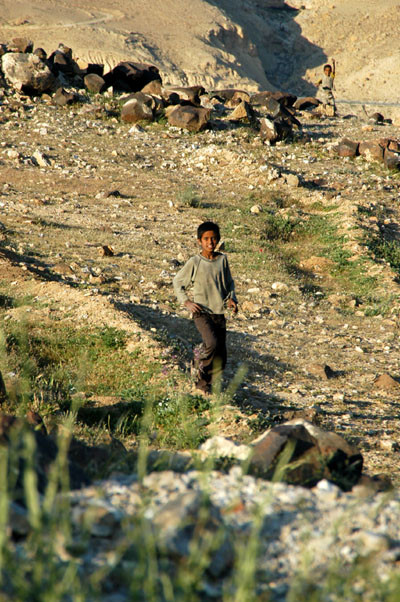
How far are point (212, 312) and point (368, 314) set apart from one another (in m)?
3.97

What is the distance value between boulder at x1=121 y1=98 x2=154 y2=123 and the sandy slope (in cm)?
1355

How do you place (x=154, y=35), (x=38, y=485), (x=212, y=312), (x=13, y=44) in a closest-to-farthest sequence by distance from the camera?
(x=38, y=485), (x=212, y=312), (x=13, y=44), (x=154, y=35)

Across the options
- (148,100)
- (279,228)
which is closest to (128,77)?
(148,100)

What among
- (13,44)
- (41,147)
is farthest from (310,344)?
(13,44)

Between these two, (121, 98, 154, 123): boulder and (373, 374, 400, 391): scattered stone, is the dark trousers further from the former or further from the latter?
(121, 98, 154, 123): boulder

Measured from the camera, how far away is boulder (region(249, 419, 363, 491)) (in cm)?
290

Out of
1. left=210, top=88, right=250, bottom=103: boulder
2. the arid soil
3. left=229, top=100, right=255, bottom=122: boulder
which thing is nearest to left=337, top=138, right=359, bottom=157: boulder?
the arid soil

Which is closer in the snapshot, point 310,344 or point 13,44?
point 310,344

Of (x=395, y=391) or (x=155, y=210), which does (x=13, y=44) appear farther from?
(x=395, y=391)

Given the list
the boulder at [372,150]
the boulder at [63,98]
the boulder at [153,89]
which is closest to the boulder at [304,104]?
the boulder at [153,89]

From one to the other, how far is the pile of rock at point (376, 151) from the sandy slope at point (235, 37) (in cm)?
1641

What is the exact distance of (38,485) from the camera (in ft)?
7.22

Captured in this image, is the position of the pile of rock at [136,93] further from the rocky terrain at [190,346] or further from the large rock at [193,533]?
the large rock at [193,533]

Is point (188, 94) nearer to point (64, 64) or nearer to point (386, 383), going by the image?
point (64, 64)
